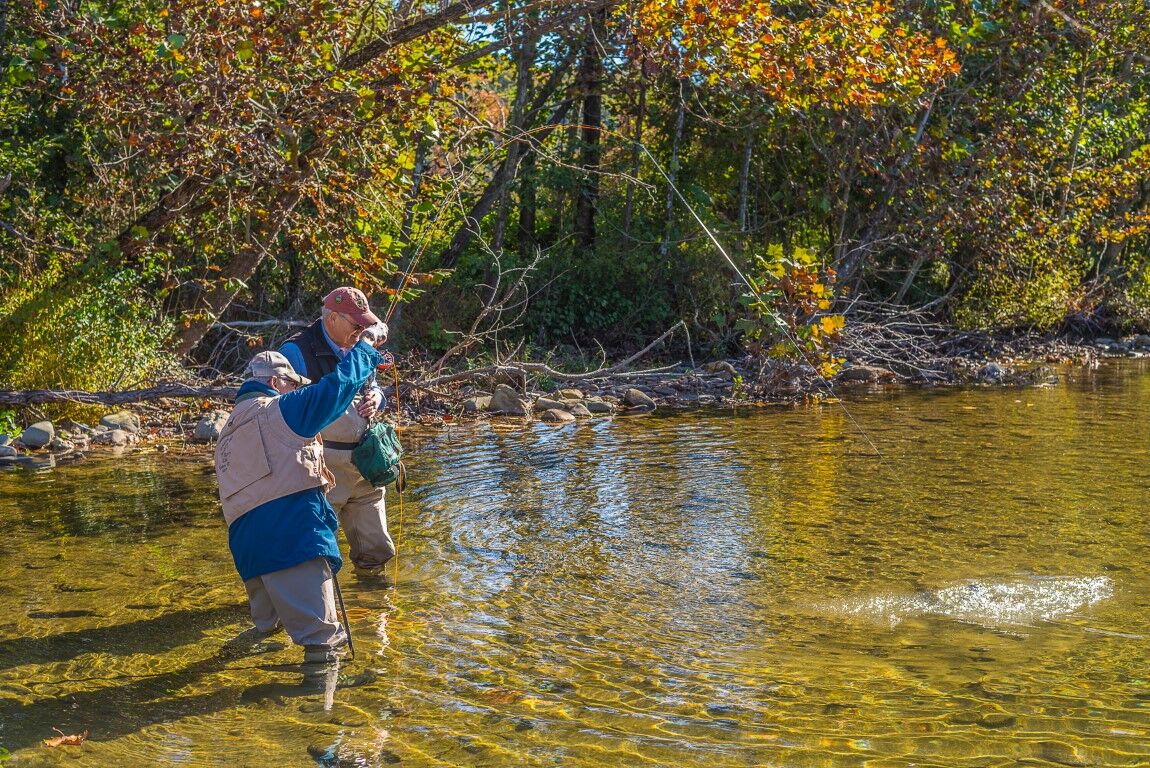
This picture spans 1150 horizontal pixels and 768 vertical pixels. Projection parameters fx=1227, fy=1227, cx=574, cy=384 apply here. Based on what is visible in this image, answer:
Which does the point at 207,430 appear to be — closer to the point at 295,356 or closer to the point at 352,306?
the point at 295,356

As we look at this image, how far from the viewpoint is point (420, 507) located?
9422mm

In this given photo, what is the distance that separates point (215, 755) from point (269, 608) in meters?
1.33

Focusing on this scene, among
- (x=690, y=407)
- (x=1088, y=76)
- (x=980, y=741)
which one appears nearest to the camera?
(x=980, y=741)

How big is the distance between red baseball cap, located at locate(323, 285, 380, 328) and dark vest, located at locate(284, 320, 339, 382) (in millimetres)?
205

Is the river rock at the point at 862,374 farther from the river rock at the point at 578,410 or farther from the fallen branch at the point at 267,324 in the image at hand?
→ the fallen branch at the point at 267,324

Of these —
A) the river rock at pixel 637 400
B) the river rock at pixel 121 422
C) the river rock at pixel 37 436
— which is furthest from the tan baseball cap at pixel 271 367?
the river rock at pixel 637 400

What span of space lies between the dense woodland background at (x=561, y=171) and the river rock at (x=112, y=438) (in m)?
0.55

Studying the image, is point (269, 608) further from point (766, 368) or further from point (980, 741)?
point (766, 368)

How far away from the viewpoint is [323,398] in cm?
531

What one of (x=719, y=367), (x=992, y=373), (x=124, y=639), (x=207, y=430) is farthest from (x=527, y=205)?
(x=124, y=639)

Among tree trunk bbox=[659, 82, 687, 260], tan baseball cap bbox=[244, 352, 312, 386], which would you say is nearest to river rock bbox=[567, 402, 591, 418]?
tree trunk bbox=[659, 82, 687, 260]

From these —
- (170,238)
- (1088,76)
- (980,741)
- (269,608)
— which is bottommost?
(980,741)

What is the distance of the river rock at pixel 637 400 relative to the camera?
15.4 meters

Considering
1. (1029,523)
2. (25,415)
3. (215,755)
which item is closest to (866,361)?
(1029,523)
